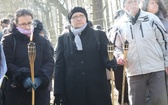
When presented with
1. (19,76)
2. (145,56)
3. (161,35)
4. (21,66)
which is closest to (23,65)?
(21,66)

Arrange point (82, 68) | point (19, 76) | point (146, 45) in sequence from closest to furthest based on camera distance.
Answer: point (19, 76)
point (82, 68)
point (146, 45)

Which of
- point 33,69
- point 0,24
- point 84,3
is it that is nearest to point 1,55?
point 33,69

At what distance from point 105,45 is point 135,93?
893 mm

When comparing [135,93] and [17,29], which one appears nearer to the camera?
[17,29]

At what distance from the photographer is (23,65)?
4.24 meters

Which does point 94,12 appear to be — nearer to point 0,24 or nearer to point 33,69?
point 0,24

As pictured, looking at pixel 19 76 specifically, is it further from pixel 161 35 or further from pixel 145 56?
pixel 161 35

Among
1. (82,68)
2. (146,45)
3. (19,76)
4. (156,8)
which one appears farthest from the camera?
(156,8)

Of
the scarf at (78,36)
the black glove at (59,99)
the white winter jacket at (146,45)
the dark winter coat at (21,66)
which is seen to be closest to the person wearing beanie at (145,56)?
the white winter jacket at (146,45)

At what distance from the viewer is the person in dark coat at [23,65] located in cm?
412

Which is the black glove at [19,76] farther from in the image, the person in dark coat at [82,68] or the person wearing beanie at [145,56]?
the person wearing beanie at [145,56]

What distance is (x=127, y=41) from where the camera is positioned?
181 inches

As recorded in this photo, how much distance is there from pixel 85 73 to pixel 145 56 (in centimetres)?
92

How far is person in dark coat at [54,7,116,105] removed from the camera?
4422 mm
